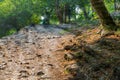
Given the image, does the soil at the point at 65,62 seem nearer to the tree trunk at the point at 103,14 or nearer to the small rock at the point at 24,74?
the small rock at the point at 24,74

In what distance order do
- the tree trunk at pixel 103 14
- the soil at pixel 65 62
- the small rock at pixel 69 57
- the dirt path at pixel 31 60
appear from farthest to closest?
1. the tree trunk at pixel 103 14
2. the small rock at pixel 69 57
3. the dirt path at pixel 31 60
4. the soil at pixel 65 62

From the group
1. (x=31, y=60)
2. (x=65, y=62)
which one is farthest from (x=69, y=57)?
(x=31, y=60)

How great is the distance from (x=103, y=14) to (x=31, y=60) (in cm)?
429

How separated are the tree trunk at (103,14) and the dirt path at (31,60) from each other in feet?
8.71

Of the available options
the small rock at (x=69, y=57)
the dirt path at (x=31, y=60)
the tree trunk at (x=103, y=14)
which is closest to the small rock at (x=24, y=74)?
the dirt path at (x=31, y=60)

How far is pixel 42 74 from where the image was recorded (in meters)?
10.5

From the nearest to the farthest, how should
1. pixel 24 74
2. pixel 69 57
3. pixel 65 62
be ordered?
pixel 24 74 < pixel 65 62 < pixel 69 57

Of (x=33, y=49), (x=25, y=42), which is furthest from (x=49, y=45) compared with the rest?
(x=25, y=42)

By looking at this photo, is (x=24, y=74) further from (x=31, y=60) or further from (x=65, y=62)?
(x=31, y=60)

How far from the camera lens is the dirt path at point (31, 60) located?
34.0ft

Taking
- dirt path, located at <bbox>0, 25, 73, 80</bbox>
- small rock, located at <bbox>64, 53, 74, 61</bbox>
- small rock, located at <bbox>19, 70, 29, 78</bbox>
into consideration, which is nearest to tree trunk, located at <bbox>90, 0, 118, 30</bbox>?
dirt path, located at <bbox>0, 25, 73, 80</bbox>

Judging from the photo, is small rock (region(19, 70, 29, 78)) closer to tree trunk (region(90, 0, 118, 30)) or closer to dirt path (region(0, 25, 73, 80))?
dirt path (region(0, 25, 73, 80))

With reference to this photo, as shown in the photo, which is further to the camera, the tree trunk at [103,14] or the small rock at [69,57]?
the tree trunk at [103,14]

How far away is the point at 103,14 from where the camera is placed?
14.2 m
